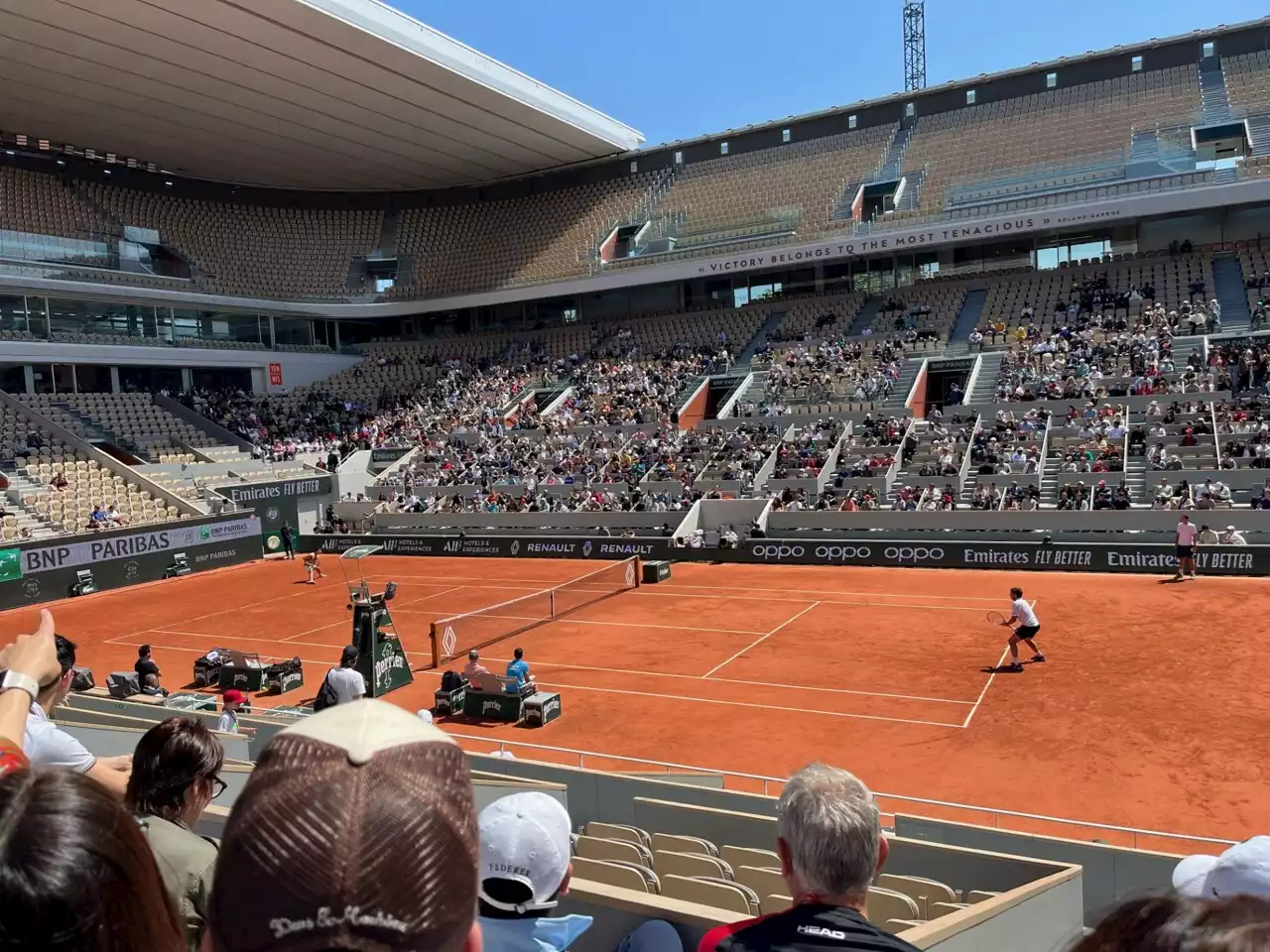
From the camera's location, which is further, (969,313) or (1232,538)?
(969,313)

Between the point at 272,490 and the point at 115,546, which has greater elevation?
the point at 272,490

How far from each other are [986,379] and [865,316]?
1007 centimetres

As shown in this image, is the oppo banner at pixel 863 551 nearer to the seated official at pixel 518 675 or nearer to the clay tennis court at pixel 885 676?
the clay tennis court at pixel 885 676

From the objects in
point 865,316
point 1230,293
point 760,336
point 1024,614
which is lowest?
point 1024,614

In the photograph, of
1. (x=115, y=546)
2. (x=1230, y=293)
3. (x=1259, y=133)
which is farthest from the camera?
(x=1259, y=133)

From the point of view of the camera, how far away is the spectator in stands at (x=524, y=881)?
2.87m

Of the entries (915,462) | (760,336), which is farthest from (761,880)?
(760,336)

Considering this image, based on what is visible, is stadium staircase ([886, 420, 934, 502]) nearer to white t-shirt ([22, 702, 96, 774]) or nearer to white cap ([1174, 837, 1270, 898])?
white cap ([1174, 837, 1270, 898])

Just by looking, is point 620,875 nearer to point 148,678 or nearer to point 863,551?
point 148,678

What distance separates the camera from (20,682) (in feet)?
10.3

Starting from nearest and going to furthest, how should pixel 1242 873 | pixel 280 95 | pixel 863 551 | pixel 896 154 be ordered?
pixel 1242 873, pixel 863 551, pixel 280 95, pixel 896 154

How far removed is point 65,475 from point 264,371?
18622 millimetres

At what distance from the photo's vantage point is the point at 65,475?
3722cm

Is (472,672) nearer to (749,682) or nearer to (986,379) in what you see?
(749,682)
